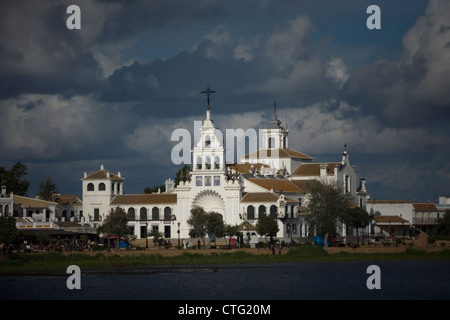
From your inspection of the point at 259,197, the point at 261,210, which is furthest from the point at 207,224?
the point at 259,197

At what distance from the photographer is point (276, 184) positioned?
385 ft

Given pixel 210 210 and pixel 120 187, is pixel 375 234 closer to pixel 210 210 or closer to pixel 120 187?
pixel 210 210

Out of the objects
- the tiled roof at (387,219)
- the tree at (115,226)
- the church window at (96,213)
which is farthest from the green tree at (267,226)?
the tiled roof at (387,219)

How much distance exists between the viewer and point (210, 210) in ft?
381

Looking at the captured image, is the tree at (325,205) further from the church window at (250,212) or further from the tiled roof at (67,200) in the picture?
the tiled roof at (67,200)

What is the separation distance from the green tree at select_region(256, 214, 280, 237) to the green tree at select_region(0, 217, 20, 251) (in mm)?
26036

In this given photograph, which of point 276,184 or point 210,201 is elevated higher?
point 276,184

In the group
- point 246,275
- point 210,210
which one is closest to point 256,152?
point 210,210

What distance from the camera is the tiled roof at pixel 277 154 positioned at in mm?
128125

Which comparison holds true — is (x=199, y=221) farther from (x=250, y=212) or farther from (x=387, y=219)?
Result: (x=387, y=219)

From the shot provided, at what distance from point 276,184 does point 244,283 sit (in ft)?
184

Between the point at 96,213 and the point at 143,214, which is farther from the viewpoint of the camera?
the point at 96,213

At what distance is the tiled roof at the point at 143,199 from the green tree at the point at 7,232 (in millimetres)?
34456
